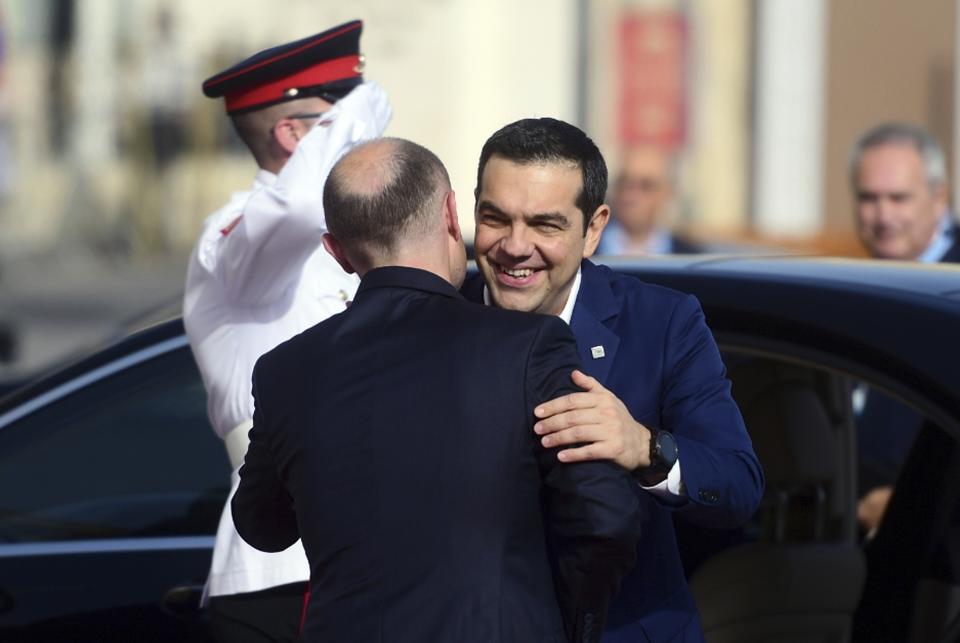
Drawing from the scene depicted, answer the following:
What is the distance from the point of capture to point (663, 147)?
741 inches

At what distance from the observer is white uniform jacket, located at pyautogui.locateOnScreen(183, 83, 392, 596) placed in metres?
2.97

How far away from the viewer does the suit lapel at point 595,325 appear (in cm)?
246

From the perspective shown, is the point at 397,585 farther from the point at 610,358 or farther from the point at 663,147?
the point at 663,147

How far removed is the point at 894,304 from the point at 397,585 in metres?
0.99

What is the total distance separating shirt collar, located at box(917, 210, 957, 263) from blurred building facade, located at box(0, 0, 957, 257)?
12403 millimetres

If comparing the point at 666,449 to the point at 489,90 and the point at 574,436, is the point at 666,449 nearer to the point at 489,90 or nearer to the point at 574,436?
the point at 574,436

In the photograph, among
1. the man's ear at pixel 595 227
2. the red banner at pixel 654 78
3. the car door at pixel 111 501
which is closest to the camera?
the man's ear at pixel 595 227

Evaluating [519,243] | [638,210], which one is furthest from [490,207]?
[638,210]

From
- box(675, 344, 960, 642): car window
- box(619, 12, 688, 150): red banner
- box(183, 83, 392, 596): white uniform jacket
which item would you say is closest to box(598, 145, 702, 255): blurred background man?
box(675, 344, 960, 642): car window

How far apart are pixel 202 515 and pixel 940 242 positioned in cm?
258

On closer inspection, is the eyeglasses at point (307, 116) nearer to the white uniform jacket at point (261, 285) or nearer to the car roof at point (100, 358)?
the white uniform jacket at point (261, 285)

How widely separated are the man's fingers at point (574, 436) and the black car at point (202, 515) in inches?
34.9

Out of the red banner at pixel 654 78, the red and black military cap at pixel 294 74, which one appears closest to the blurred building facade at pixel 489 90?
the red banner at pixel 654 78

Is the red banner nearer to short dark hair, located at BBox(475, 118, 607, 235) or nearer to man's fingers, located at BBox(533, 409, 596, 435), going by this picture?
short dark hair, located at BBox(475, 118, 607, 235)
